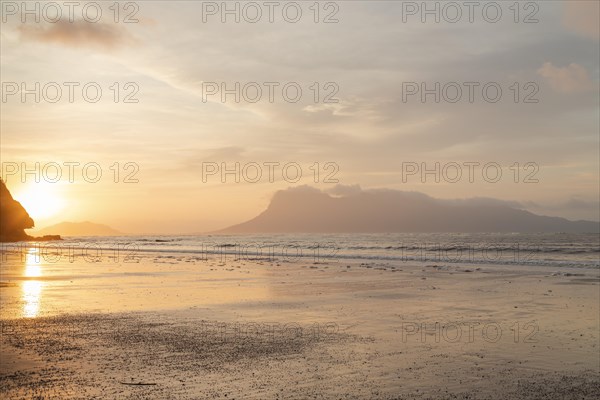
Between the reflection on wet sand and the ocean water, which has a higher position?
the reflection on wet sand

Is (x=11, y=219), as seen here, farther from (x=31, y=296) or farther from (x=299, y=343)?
(x=299, y=343)

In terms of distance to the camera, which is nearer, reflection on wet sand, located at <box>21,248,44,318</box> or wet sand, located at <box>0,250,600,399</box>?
wet sand, located at <box>0,250,600,399</box>

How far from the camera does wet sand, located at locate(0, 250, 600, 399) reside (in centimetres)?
808

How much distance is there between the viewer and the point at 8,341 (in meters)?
11.1

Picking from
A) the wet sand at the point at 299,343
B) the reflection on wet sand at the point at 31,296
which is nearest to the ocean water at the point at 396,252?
the reflection on wet sand at the point at 31,296

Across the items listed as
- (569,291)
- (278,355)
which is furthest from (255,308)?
(569,291)

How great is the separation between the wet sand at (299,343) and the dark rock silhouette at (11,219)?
126m

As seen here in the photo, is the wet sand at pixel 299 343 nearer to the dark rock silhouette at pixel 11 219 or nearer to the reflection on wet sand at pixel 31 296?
the reflection on wet sand at pixel 31 296

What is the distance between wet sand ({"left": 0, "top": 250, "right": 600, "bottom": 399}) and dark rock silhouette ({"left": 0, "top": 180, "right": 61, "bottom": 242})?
126 meters

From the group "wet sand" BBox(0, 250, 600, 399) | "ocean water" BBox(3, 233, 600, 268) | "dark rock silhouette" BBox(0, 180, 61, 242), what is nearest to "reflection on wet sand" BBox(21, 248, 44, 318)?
"wet sand" BBox(0, 250, 600, 399)

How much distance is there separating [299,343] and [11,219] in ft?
473

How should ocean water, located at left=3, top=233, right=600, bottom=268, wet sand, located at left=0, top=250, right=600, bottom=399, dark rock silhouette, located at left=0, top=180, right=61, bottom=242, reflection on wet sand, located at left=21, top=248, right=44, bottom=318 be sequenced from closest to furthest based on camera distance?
wet sand, located at left=0, top=250, right=600, bottom=399 → reflection on wet sand, located at left=21, top=248, right=44, bottom=318 → ocean water, located at left=3, top=233, right=600, bottom=268 → dark rock silhouette, located at left=0, top=180, right=61, bottom=242

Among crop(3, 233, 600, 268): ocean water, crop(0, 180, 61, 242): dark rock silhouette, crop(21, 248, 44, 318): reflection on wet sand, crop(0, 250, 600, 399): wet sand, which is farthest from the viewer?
crop(0, 180, 61, 242): dark rock silhouette

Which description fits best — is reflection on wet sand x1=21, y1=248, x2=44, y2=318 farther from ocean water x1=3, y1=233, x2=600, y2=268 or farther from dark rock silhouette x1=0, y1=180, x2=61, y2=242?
dark rock silhouette x1=0, y1=180, x2=61, y2=242
